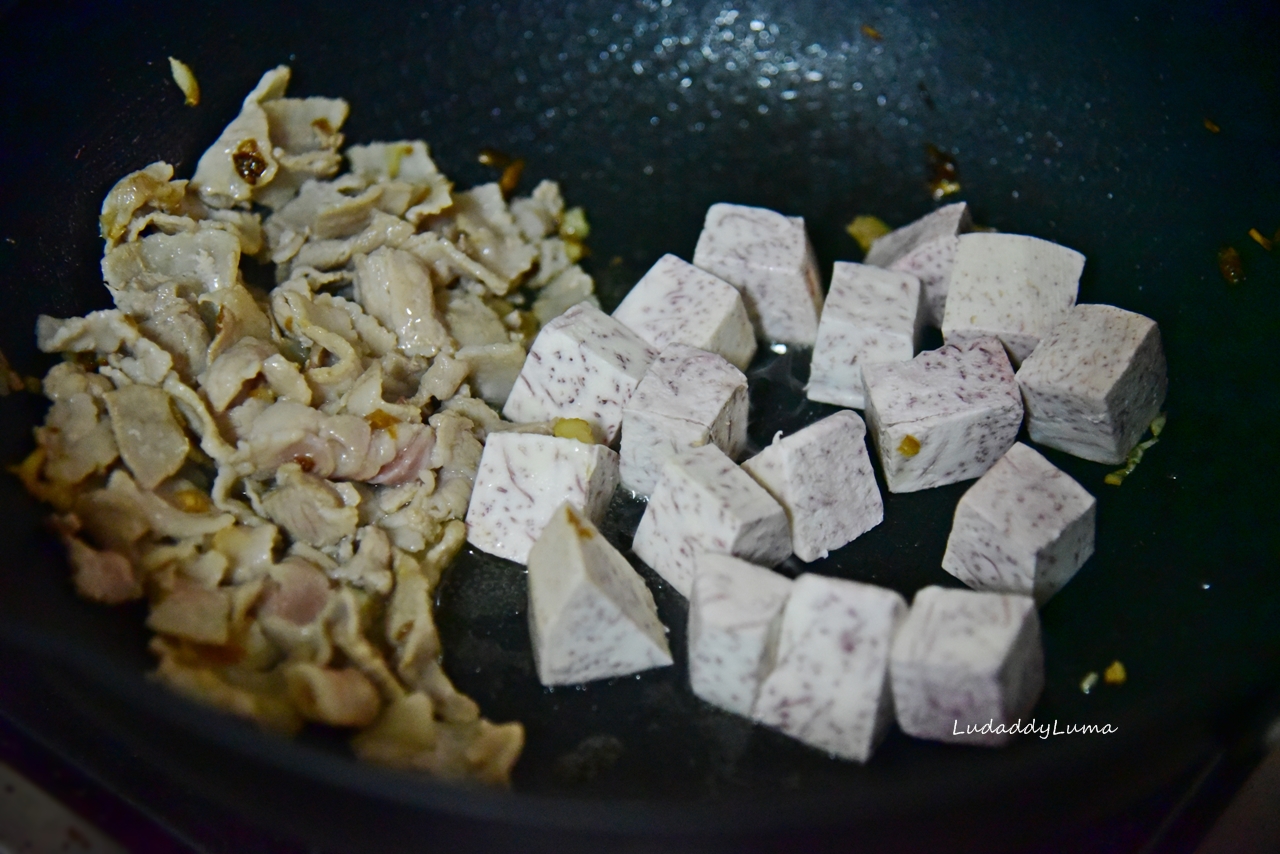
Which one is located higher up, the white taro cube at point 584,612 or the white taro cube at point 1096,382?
the white taro cube at point 1096,382

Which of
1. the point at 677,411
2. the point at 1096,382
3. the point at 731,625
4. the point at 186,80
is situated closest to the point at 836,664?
the point at 731,625

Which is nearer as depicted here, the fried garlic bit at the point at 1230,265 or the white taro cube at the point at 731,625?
the white taro cube at the point at 731,625

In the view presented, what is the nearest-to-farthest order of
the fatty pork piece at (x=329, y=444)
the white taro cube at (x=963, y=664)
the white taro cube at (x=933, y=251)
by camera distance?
the white taro cube at (x=963, y=664) < the fatty pork piece at (x=329, y=444) < the white taro cube at (x=933, y=251)

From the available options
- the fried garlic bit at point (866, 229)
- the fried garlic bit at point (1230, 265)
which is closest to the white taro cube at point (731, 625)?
the fried garlic bit at point (866, 229)

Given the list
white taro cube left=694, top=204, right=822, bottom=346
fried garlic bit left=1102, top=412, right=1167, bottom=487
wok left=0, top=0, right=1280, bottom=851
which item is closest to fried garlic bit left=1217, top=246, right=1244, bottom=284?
wok left=0, top=0, right=1280, bottom=851

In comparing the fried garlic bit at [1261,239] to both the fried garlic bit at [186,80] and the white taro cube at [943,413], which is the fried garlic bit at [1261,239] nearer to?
the white taro cube at [943,413]

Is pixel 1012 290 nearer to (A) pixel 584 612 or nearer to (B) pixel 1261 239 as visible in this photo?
(B) pixel 1261 239

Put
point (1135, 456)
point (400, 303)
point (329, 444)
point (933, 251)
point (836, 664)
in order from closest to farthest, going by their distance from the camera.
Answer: point (836, 664) → point (329, 444) → point (1135, 456) → point (400, 303) → point (933, 251)

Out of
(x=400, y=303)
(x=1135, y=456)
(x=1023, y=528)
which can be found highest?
(x=1135, y=456)
